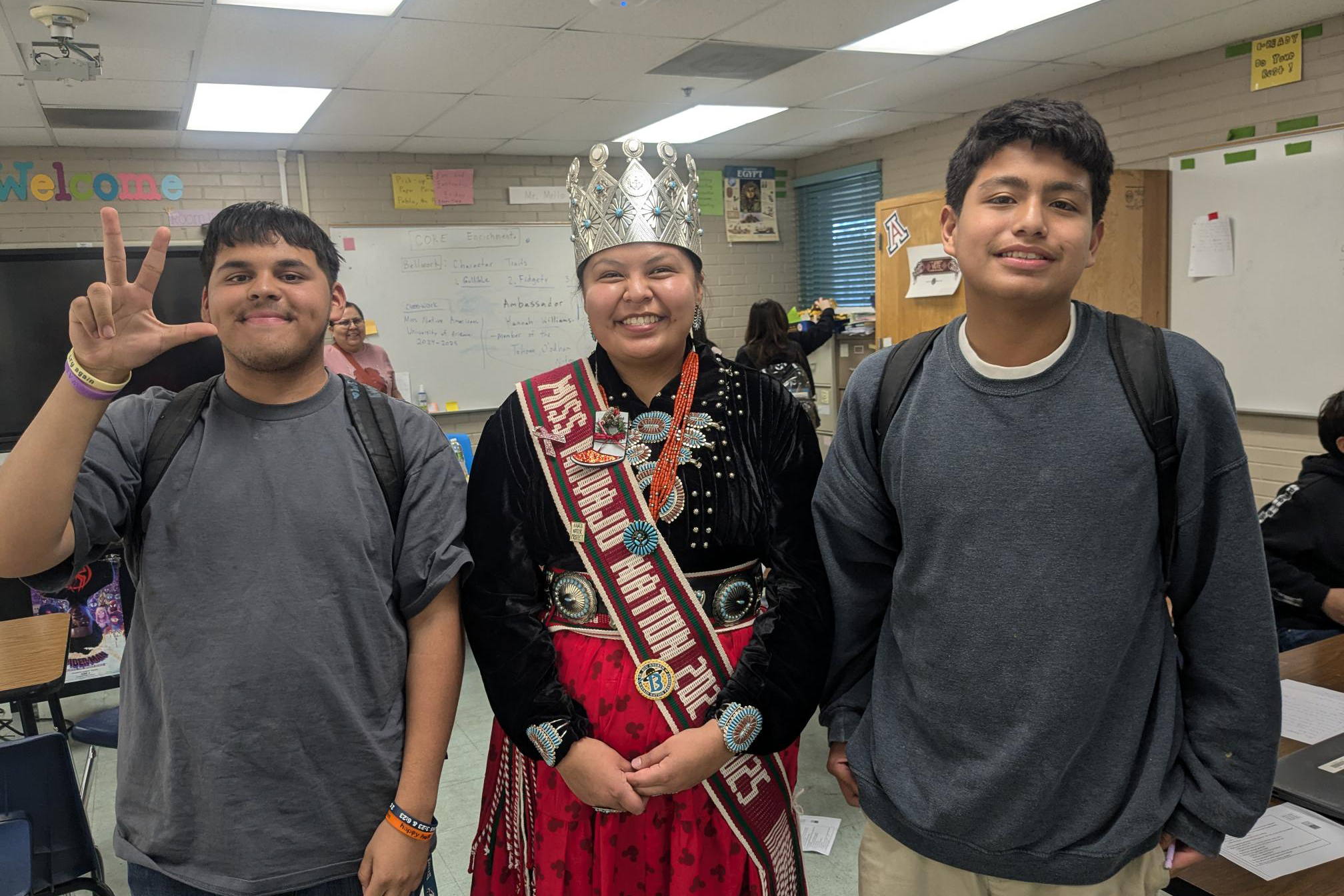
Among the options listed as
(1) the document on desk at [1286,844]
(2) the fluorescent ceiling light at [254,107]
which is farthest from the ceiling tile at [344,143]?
(1) the document on desk at [1286,844]

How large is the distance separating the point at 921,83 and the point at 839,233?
7.39ft

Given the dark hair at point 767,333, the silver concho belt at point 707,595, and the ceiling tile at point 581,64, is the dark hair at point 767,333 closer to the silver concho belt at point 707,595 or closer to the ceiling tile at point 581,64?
the ceiling tile at point 581,64

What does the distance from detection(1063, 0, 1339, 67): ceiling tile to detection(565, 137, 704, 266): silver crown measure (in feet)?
10.4

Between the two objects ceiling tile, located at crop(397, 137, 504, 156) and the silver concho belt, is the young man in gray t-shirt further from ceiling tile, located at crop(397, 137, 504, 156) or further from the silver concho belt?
ceiling tile, located at crop(397, 137, 504, 156)

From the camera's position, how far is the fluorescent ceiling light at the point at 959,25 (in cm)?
350

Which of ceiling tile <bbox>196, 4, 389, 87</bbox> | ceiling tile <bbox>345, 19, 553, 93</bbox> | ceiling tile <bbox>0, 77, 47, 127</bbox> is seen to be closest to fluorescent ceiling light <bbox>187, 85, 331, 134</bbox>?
ceiling tile <bbox>196, 4, 389, 87</bbox>

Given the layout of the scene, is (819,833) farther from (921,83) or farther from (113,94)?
(113,94)

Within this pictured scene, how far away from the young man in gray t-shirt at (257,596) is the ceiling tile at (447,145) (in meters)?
4.64

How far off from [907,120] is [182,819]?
218 inches

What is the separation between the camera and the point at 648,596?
1.36m

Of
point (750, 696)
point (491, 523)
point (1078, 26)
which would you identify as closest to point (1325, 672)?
point (750, 696)

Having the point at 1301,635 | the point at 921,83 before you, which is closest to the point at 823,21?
the point at 921,83

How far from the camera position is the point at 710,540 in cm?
137

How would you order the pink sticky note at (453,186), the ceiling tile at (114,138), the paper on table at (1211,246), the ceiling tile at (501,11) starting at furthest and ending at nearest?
the pink sticky note at (453,186) < the ceiling tile at (114,138) < the paper on table at (1211,246) < the ceiling tile at (501,11)
